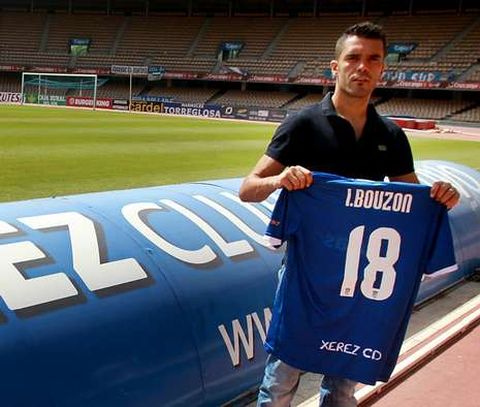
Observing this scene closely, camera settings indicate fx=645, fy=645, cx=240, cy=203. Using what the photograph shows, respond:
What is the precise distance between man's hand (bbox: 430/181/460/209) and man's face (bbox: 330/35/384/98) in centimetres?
48

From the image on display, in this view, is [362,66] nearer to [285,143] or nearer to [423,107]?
[285,143]

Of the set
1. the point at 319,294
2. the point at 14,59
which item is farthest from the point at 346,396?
the point at 14,59

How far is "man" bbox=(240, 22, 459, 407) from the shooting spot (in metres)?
2.63

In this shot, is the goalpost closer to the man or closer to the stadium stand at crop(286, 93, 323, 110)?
the stadium stand at crop(286, 93, 323, 110)

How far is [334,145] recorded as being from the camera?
2.69 meters

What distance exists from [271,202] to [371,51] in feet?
6.90

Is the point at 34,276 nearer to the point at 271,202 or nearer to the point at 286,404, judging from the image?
the point at 286,404

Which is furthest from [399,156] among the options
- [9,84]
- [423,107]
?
[9,84]

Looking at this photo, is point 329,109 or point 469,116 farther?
point 469,116

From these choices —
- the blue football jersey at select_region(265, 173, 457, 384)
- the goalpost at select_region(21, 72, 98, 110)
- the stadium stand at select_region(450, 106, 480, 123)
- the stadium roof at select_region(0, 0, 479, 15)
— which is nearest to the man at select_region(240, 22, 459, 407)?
the blue football jersey at select_region(265, 173, 457, 384)

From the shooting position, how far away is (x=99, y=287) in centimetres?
282

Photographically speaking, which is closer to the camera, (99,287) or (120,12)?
(99,287)

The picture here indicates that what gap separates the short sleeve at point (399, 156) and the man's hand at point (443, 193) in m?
0.25

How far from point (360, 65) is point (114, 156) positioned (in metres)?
11.4
